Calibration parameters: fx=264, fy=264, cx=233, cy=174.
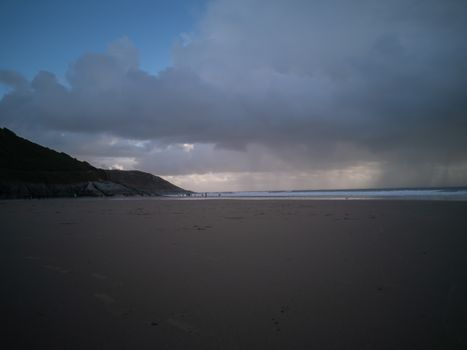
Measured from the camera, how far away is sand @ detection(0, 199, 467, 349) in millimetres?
2820

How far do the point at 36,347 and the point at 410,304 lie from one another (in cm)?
445

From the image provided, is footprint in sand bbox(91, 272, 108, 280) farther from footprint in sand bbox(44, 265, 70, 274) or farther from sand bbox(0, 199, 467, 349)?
footprint in sand bbox(44, 265, 70, 274)

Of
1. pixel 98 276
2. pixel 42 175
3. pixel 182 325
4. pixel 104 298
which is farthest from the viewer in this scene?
pixel 42 175

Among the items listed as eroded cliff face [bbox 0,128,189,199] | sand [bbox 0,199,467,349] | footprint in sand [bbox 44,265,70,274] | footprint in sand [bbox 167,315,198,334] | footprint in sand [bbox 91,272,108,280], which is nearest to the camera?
sand [bbox 0,199,467,349]

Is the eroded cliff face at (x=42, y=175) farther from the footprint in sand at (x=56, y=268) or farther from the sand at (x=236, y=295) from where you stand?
the footprint in sand at (x=56, y=268)

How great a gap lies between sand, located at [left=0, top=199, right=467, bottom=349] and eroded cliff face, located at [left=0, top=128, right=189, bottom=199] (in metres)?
55.1

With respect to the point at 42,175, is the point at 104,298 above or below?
below

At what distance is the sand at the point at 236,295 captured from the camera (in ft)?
9.25

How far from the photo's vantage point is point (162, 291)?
409cm

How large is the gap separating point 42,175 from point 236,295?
67186mm

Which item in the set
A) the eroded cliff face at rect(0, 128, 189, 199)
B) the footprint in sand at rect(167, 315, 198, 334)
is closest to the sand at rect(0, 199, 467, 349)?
the footprint in sand at rect(167, 315, 198, 334)

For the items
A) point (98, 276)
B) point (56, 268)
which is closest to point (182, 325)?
point (98, 276)

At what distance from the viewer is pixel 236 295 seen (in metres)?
3.91

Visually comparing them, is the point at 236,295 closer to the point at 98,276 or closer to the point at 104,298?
the point at 104,298
